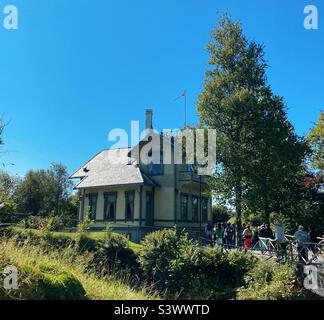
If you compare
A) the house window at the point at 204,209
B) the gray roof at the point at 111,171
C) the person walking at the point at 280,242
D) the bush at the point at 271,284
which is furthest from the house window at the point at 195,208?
the bush at the point at 271,284

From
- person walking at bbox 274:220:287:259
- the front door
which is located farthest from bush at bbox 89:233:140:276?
the front door

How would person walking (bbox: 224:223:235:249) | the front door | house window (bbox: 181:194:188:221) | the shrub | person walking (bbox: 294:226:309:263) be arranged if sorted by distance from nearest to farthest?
person walking (bbox: 294:226:309:263) < the shrub < person walking (bbox: 224:223:235:249) < the front door < house window (bbox: 181:194:188:221)

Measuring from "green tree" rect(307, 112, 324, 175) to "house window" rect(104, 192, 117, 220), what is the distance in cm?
1629

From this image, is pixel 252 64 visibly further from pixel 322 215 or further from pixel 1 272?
pixel 1 272

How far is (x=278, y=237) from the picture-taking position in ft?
55.1

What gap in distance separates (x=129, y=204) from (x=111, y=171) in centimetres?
363

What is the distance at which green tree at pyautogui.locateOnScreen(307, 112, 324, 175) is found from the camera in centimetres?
3250

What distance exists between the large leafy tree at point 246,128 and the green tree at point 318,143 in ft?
23.6

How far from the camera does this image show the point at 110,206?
33.6 meters

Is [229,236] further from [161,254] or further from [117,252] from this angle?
[117,252]

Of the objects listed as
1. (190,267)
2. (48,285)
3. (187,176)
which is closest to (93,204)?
(187,176)

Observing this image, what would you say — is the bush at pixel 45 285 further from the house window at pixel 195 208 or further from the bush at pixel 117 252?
the house window at pixel 195 208

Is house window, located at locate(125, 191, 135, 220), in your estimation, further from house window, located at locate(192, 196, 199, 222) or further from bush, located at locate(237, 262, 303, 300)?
bush, located at locate(237, 262, 303, 300)
